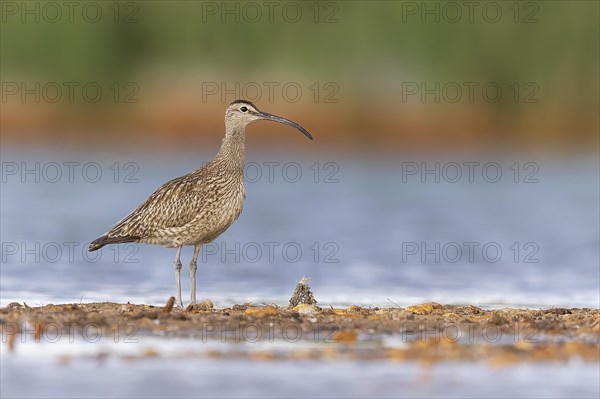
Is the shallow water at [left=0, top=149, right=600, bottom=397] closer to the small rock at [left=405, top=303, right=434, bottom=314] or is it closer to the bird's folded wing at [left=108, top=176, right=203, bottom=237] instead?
the bird's folded wing at [left=108, top=176, right=203, bottom=237]

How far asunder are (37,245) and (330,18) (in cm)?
2184

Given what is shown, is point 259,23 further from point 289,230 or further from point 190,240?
point 190,240

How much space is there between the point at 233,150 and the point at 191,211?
3.16 ft

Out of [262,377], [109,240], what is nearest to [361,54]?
[109,240]

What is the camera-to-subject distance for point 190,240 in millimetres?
13227

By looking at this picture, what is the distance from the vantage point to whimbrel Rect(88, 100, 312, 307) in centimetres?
1305

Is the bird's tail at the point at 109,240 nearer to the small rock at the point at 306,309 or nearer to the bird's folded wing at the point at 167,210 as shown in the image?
the bird's folded wing at the point at 167,210

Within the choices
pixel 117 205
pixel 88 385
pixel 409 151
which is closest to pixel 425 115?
pixel 409 151

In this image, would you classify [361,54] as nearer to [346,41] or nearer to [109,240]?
[346,41]

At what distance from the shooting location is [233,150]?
1367 centimetres

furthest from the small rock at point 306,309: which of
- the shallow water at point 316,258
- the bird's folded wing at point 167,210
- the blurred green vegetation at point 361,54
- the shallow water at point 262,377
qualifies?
the blurred green vegetation at point 361,54

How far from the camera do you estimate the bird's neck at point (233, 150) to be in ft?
44.5

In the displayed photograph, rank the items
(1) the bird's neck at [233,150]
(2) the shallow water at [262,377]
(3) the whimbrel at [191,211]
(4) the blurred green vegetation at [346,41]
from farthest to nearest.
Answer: (4) the blurred green vegetation at [346,41]
(1) the bird's neck at [233,150]
(3) the whimbrel at [191,211]
(2) the shallow water at [262,377]

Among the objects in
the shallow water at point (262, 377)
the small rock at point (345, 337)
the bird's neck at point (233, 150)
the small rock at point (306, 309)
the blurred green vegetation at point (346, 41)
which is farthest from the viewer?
the blurred green vegetation at point (346, 41)
